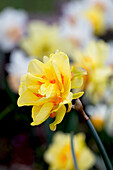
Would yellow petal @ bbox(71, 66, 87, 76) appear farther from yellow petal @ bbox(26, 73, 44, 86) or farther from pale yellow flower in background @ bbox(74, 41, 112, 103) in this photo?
pale yellow flower in background @ bbox(74, 41, 112, 103)

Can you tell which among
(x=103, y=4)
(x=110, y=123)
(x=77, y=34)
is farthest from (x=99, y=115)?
(x=103, y=4)

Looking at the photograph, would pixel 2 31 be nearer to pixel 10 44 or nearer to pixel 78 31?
pixel 10 44

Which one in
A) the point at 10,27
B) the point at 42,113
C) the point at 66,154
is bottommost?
the point at 66,154

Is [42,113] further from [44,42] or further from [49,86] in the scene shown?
[44,42]

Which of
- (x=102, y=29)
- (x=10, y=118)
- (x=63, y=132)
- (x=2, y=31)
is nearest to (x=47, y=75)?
(x=63, y=132)

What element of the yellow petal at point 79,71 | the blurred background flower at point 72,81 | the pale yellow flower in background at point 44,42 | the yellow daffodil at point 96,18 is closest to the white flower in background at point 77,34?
the blurred background flower at point 72,81

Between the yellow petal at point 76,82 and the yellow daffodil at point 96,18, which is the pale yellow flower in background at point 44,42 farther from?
the yellow petal at point 76,82
